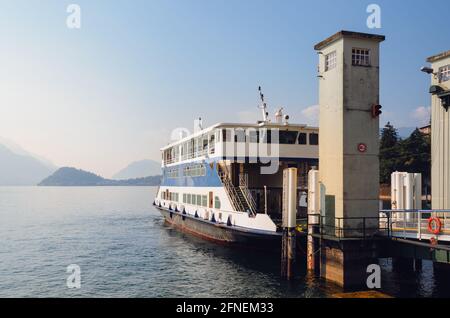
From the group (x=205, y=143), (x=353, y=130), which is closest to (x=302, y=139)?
(x=205, y=143)

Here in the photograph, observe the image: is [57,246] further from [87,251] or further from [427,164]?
[427,164]

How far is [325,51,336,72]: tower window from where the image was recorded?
20906 millimetres

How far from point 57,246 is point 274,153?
848 inches

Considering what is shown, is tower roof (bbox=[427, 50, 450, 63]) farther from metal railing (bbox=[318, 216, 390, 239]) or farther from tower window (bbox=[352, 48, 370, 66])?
metal railing (bbox=[318, 216, 390, 239])

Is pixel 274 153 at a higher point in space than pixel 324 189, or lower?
higher

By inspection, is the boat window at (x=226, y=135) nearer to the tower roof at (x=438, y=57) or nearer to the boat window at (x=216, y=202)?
the boat window at (x=216, y=202)

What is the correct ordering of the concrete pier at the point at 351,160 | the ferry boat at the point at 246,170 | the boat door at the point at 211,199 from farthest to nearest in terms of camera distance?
the boat door at the point at 211,199 < the ferry boat at the point at 246,170 < the concrete pier at the point at 351,160

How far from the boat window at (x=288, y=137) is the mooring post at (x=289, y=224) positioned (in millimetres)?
8810

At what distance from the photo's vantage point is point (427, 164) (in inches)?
2707

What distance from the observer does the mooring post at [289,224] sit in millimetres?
22000

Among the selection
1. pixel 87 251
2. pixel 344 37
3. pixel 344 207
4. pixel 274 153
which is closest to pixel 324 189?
pixel 344 207

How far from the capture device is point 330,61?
21234mm

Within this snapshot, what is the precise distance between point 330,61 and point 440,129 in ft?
27.1

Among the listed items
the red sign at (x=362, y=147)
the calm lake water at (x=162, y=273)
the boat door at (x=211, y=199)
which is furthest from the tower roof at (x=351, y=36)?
the boat door at (x=211, y=199)
